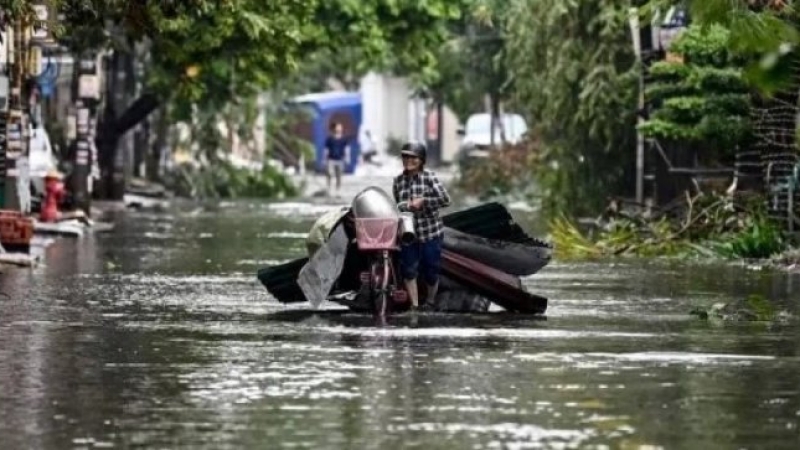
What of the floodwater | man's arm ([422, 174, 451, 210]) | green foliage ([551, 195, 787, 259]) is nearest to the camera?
the floodwater

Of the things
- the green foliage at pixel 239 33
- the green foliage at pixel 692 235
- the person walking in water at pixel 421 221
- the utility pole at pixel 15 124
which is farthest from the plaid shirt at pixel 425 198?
the utility pole at pixel 15 124

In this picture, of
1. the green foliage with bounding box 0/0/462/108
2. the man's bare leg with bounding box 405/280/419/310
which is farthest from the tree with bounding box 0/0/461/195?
the man's bare leg with bounding box 405/280/419/310

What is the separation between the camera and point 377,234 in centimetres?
2030

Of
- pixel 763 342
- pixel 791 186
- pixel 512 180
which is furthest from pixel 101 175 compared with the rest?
pixel 763 342

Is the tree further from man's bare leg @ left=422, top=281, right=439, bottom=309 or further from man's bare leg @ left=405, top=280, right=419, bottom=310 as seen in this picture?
man's bare leg @ left=405, top=280, right=419, bottom=310

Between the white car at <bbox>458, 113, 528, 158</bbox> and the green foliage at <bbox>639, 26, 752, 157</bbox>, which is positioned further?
the white car at <bbox>458, 113, 528, 158</bbox>

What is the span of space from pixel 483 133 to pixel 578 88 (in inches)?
1363

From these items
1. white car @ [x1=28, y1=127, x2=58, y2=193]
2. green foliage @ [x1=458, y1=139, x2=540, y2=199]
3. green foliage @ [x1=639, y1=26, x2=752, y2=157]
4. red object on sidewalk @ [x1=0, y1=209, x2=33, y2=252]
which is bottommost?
green foliage @ [x1=458, y1=139, x2=540, y2=199]

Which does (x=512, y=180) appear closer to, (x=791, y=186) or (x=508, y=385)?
(x=791, y=186)

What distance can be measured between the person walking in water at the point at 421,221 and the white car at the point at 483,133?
4173 centimetres

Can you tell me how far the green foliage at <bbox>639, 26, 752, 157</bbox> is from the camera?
1324 inches

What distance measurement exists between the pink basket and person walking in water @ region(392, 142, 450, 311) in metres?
0.28

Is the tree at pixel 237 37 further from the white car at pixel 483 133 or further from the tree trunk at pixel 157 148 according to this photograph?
the white car at pixel 483 133

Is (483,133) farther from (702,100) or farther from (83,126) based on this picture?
(702,100)
